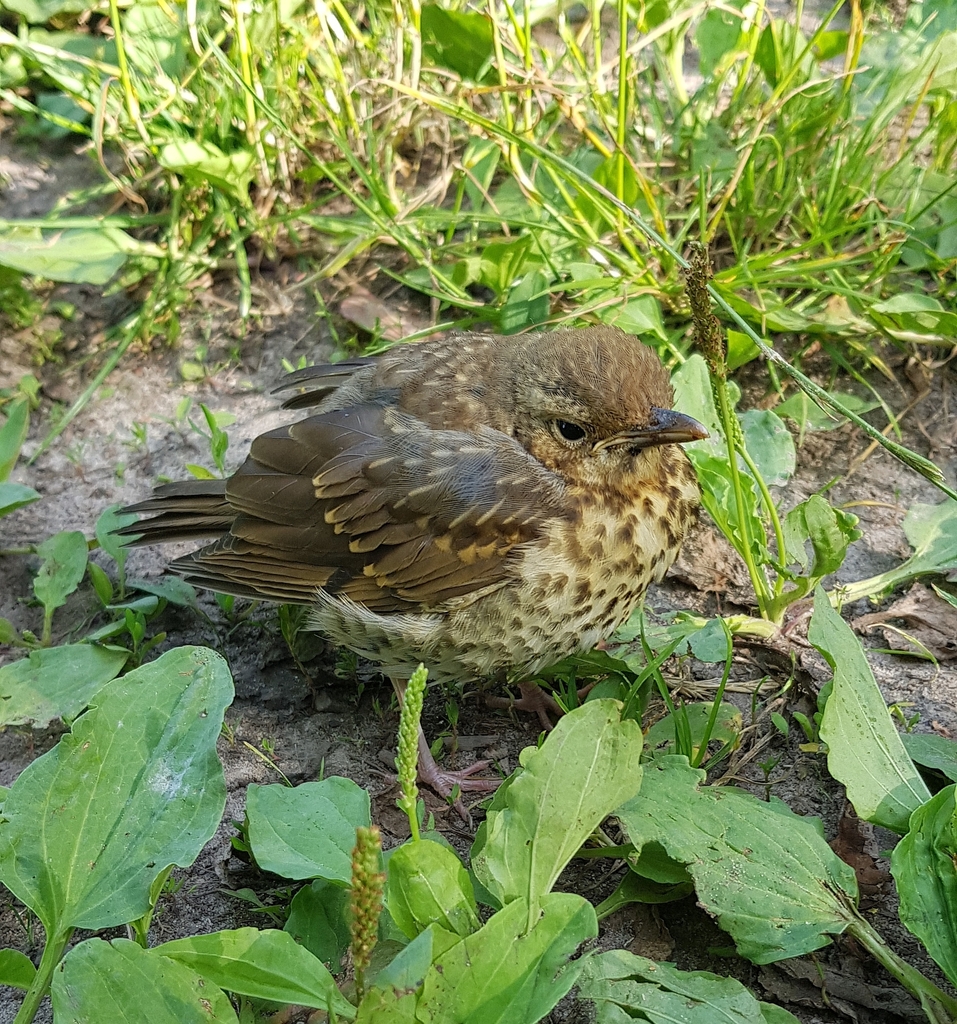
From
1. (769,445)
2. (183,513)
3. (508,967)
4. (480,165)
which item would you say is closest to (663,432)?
(769,445)

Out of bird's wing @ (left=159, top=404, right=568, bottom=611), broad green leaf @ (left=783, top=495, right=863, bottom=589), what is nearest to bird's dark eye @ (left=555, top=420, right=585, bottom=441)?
bird's wing @ (left=159, top=404, right=568, bottom=611)

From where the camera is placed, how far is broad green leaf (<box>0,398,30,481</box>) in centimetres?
334

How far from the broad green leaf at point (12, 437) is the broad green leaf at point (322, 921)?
6.52 feet

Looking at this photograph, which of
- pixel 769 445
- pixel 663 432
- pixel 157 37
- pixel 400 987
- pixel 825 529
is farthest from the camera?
pixel 157 37

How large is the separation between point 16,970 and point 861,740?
5.36ft

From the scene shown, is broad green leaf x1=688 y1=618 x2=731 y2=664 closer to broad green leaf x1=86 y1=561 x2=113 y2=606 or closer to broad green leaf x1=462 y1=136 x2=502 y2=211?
Answer: broad green leaf x1=86 y1=561 x2=113 y2=606

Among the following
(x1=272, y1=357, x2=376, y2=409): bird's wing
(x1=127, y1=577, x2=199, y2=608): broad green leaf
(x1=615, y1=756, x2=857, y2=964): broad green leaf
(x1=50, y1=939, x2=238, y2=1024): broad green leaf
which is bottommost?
(x1=127, y1=577, x2=199, y2=608): broad green leaf

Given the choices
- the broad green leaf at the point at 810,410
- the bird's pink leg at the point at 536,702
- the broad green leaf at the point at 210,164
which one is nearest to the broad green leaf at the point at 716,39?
the broad green leaf at the point at 810,410

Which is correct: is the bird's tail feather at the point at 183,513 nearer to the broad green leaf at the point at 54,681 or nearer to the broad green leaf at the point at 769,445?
the broad green leaf at the point at 54,681

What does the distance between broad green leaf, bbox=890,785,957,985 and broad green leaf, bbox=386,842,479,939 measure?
30.2 inches

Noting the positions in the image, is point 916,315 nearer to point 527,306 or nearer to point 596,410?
point 527,306

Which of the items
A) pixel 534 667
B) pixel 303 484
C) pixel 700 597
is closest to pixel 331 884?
pixel 534 667

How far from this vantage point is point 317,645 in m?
3.00

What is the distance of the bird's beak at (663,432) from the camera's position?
2.34 m
